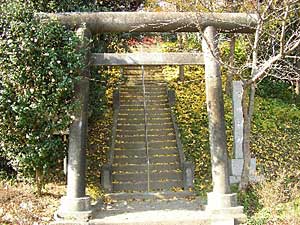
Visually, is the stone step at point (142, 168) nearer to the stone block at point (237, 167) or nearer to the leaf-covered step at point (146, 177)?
the leaf-covered step at point (146, 177)

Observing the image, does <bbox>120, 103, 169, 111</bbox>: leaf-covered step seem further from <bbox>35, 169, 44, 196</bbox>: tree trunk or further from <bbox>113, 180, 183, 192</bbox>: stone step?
<bbox>35, 169, 44, 196</bbox>: tree trunk

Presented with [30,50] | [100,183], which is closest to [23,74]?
[30,50]

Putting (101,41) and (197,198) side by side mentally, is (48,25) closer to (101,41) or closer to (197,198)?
(101,41)

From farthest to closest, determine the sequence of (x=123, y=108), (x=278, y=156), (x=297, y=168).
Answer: (x=123, y=108) → (x=278, y=156) → (x=297, y=168)

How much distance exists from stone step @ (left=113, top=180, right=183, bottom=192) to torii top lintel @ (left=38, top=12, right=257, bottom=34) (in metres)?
3.77

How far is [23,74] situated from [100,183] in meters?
3.47

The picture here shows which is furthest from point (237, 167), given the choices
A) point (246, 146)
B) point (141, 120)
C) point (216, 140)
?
point (141, 120)

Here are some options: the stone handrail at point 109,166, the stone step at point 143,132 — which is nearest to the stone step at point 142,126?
the stone step at point 143,132

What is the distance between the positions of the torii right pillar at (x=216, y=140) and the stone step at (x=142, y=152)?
2888 millimetres

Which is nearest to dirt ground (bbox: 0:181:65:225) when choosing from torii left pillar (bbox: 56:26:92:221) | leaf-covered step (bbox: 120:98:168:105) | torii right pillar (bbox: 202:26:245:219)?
torii left pillar (bbox: 56:26:92:221)

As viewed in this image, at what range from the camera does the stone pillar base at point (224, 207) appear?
7.47 m

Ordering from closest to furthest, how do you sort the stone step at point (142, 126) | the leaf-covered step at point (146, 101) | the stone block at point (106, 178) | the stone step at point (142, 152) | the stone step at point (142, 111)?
the stone block at point (106, 178)
the stone step at point (142, 152)
the stone step at point (142, 126)
the stone step at point (142, 111)
the leaf-covered step at point (146, 101)

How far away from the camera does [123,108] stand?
12914mm

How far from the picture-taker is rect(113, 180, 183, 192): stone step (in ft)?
31.0
